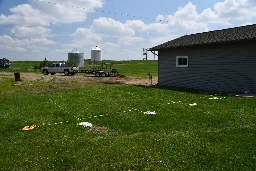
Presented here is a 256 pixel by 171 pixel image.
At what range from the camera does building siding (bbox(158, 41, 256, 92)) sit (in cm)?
1647

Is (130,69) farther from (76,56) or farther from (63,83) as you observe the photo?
(63,83)

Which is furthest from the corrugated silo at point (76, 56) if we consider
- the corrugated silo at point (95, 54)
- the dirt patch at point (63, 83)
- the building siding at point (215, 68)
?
the building siding at point (215, 68)

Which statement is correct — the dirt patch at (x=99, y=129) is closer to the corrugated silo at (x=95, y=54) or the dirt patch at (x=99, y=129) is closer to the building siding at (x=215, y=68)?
the building siding at (x=215, y=68)

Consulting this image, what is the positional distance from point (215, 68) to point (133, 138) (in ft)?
42.1

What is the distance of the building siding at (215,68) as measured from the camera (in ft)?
54.0

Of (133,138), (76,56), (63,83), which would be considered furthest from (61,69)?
(133,138)

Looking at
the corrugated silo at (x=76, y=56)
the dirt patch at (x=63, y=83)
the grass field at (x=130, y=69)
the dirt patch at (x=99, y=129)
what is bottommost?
the dirt patch at (x=99, y=129)

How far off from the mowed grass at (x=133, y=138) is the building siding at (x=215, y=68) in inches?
196

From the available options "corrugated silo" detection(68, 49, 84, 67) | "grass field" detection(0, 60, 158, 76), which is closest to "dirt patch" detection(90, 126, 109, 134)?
"grass field" detection(0, 60, 158, 76)

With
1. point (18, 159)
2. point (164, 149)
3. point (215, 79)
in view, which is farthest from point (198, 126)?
point (215, 79)

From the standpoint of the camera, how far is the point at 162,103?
41.9 feet

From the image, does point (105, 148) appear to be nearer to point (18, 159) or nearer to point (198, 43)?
point (18, 159)

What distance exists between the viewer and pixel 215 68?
60.9 feet

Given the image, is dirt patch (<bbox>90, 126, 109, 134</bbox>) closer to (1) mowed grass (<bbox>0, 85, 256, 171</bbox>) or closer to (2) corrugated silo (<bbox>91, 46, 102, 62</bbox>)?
(1) mowed grass (<bbox>0, 85, 256, 171</bbox>)
